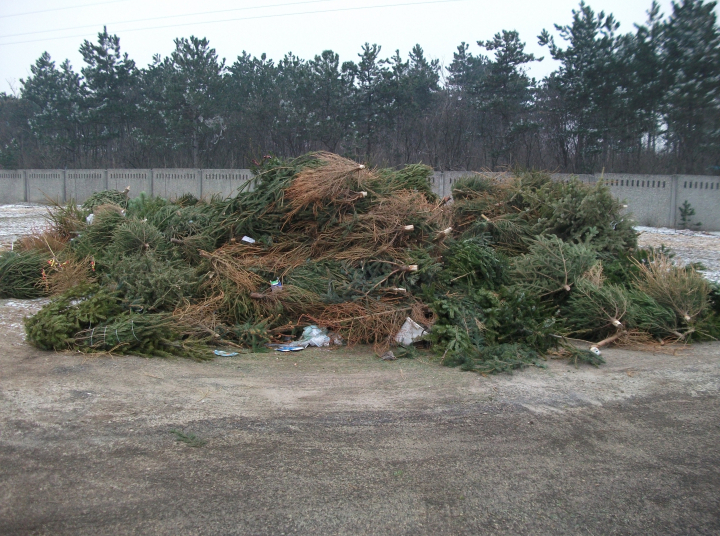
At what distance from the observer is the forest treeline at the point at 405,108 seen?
70.5ft

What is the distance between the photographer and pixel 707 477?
12.4 feet

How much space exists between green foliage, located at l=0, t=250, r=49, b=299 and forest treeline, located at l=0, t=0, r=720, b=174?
64.0ft

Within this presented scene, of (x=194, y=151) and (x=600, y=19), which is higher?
(x=600, y=19)

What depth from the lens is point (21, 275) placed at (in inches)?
330

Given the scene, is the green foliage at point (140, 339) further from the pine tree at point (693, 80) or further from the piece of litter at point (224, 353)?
the pine tree at point (693, 80)

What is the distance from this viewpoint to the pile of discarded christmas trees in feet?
21.0

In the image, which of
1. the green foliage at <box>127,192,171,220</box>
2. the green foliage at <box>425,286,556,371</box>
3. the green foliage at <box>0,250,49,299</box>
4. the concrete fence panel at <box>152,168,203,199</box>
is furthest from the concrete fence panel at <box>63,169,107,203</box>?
the green foliage at <box>425,286,556,371</box>

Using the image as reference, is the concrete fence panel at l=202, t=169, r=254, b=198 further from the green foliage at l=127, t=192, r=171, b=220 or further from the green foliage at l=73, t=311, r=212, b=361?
the green foliage at l=73, t=311, r=212, b=361

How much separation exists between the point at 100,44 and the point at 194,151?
845 centimetres

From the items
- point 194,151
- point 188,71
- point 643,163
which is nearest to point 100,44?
point 188,71

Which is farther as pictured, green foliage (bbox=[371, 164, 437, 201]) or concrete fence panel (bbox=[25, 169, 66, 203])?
concrete fence panel (bbox=[25, 169, 66, 203])

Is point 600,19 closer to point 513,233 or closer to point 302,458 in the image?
point 513,233

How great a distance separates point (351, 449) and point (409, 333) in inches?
107

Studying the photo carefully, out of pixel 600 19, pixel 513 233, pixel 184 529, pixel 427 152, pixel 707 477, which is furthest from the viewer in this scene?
pixel 427 152
